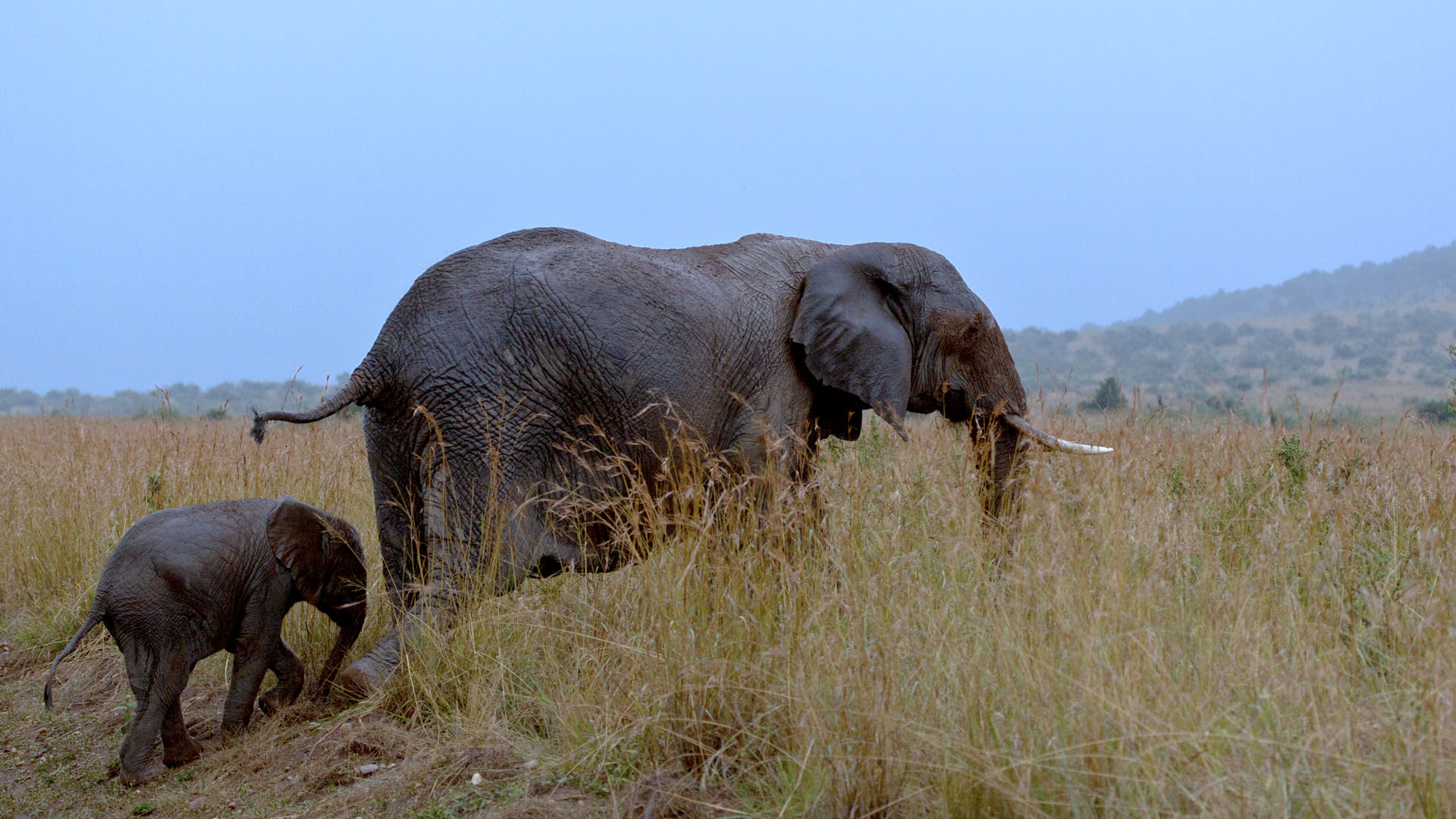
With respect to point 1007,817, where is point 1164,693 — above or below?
above

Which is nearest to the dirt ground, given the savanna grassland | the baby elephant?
the savanna grassland

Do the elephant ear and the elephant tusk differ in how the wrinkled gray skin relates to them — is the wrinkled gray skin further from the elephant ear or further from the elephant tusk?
the elephant tusk

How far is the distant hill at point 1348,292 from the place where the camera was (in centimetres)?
10106

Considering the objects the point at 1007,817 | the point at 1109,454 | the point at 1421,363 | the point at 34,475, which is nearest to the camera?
the point at 1007,817

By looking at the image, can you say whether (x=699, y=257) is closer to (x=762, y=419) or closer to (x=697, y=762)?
(x=762, y=419)

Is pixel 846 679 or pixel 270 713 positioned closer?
pixel 846 679

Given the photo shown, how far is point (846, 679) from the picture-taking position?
3219 mm

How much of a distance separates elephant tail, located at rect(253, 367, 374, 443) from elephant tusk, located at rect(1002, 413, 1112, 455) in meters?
3.36

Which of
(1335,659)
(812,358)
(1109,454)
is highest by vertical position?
(812,358)

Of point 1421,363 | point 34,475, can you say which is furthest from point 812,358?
point 1421,363

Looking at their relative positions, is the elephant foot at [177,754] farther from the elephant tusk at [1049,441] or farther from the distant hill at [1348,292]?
the distant hill at [1348,292]

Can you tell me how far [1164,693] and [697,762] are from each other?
147 centimetres

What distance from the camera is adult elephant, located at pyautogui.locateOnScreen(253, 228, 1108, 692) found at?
4.67 meters

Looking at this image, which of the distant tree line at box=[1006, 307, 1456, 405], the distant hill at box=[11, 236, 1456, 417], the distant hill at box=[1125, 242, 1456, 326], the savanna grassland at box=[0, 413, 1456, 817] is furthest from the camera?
the distant hill at box=[1125, 242, 1456, 326]
